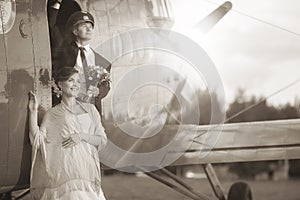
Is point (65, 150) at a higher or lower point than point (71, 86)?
lower

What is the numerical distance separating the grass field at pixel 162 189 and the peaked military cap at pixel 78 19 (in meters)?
1.04

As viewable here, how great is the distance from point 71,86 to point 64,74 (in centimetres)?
6

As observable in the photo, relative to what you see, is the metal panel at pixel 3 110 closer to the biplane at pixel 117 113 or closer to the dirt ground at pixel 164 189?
the biplane at pixel 117 113

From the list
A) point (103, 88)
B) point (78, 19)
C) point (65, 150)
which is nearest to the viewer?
point (65, 150)

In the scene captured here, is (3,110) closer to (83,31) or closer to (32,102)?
(32,102)

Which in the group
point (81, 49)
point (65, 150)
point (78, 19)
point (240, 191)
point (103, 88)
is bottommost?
point (240, 191)

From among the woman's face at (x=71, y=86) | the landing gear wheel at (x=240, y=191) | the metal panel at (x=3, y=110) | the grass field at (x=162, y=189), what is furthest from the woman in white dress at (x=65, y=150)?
the landing gear wheel at (x=240, y=191)

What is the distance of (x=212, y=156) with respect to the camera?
345 centimetres

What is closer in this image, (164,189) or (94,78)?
(94,78)

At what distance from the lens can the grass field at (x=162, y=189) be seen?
3.46 m

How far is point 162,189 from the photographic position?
12.1ft

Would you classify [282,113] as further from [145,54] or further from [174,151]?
[145,54]

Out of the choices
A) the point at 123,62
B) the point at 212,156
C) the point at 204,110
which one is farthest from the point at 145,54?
the point at 212,156

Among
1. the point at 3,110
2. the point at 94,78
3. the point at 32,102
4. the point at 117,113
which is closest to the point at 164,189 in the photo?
the point at 117,113
